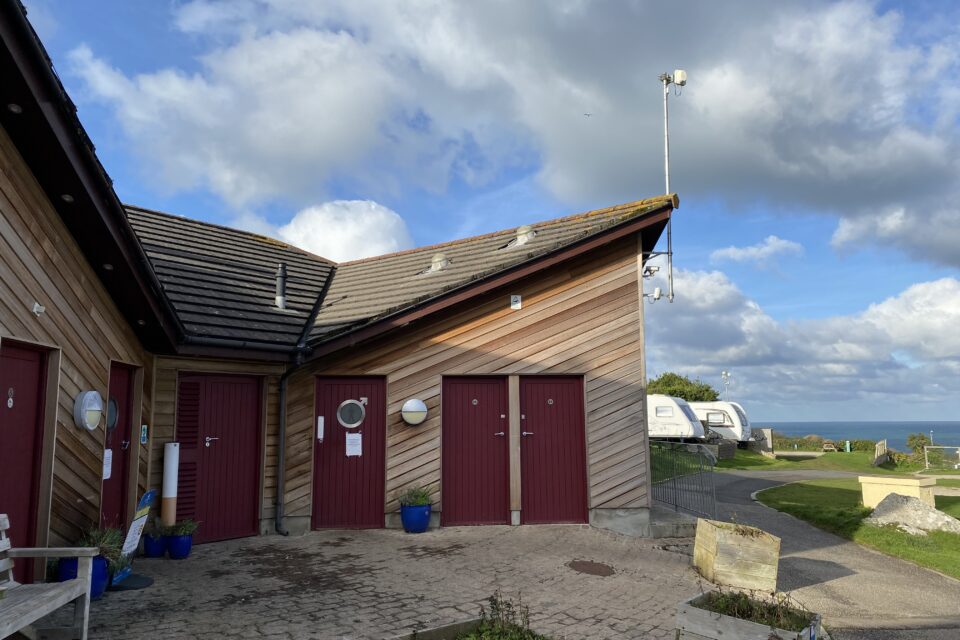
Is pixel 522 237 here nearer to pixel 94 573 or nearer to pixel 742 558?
pixel 742 558

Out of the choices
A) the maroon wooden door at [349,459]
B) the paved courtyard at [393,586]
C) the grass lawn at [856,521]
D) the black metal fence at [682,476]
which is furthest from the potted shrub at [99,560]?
the grass lawn at [856,521]

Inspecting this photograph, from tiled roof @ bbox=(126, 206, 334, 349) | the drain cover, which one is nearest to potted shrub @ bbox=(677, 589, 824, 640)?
the drain cover

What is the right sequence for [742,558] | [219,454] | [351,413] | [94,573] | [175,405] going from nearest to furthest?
[94,573], [742,558], [175,405], [219,454], [351,413]

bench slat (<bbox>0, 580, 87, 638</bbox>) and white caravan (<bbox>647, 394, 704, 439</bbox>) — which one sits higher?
white caravan (<bbox>647, 394, 704, 439</bbox>)

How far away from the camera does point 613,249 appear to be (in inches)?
407

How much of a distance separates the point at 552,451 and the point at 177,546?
536 cm

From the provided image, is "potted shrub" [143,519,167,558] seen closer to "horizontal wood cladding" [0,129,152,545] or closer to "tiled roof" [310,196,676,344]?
"horizontal wood cladding" [0,129,152,545]

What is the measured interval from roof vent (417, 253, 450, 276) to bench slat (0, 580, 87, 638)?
770 centimetres

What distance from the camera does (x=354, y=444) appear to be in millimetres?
9602

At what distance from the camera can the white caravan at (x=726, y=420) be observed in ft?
104

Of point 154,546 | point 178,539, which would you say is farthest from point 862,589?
point 154,546

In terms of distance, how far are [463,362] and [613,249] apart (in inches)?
121

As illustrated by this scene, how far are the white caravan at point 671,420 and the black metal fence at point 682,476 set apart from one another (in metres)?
13.3

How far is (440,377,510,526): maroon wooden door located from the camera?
9.74 meters
